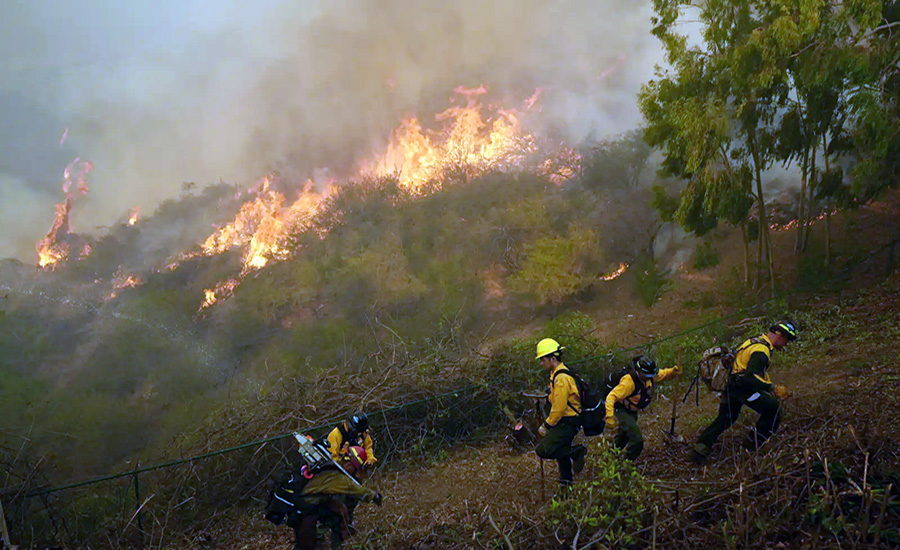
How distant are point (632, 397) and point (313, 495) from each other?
333 cm

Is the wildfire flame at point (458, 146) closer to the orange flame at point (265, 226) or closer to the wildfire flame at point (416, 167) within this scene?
the wildfire flame at point (416, 167)

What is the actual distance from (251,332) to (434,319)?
10.9 meters

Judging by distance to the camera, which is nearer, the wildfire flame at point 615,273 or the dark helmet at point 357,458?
the dark helmet at point 357,458

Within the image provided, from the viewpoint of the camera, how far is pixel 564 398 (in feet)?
17.1

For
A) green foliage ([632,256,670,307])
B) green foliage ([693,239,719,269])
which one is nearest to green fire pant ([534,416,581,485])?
green foliage ([632,256,670,307])

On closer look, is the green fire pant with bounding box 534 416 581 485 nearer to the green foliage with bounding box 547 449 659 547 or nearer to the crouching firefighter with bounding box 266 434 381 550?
the green foliage with bounding box 547 449 659 547

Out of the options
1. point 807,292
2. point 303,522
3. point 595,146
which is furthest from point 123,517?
point 595,146

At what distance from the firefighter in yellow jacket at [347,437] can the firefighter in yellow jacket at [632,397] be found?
97.6 inches

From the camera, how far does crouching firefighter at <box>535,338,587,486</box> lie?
17.1 ft

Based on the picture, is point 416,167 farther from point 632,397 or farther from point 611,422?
point 611,422

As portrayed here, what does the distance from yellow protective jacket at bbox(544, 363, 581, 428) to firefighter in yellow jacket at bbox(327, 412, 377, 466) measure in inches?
75.8

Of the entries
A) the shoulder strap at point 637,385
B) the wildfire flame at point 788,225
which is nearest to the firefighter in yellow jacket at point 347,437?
the shoulder strap at point 637,385

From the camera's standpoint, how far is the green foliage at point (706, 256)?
20.8 meters

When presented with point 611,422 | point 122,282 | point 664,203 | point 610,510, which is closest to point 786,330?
point 611,422
